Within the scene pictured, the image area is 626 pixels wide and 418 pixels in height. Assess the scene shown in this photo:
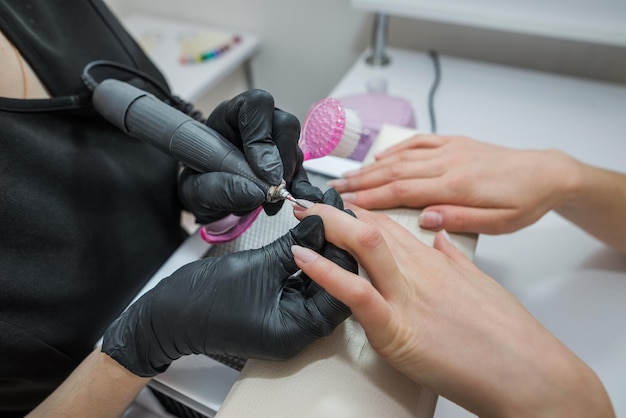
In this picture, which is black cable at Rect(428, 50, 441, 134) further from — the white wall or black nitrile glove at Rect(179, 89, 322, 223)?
black nitrile glove at Rect(179, 89, 322, 223)

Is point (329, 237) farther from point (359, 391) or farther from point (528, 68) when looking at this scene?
point (528, 68)

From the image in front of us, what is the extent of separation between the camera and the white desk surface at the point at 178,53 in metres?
1.20

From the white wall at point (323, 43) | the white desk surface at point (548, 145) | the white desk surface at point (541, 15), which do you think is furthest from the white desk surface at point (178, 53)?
the white desk surface at point (541, 15)

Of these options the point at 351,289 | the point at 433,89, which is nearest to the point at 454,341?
the point at 351,289

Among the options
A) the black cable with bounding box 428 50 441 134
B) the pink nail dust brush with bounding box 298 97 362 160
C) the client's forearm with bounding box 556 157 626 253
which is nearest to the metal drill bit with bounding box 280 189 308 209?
the pink nail dust brush with bounding box 298 97 362 160

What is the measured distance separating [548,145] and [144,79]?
0.79 metres

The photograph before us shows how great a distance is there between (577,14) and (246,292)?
1.02 m

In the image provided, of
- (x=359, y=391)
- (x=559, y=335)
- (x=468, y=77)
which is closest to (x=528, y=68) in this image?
(x=468, y=77)

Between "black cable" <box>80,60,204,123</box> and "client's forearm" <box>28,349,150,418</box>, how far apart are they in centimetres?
33

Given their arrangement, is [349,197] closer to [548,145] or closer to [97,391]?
[97,391]

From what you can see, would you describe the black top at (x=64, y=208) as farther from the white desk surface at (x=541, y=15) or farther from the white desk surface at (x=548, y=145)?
the white desk surface at (x=541, y=15)

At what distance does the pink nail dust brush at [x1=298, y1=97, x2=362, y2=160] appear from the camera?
0.50 metres

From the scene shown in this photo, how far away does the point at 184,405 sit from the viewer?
1.56 ft

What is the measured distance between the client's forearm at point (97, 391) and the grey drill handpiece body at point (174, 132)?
0.24m
